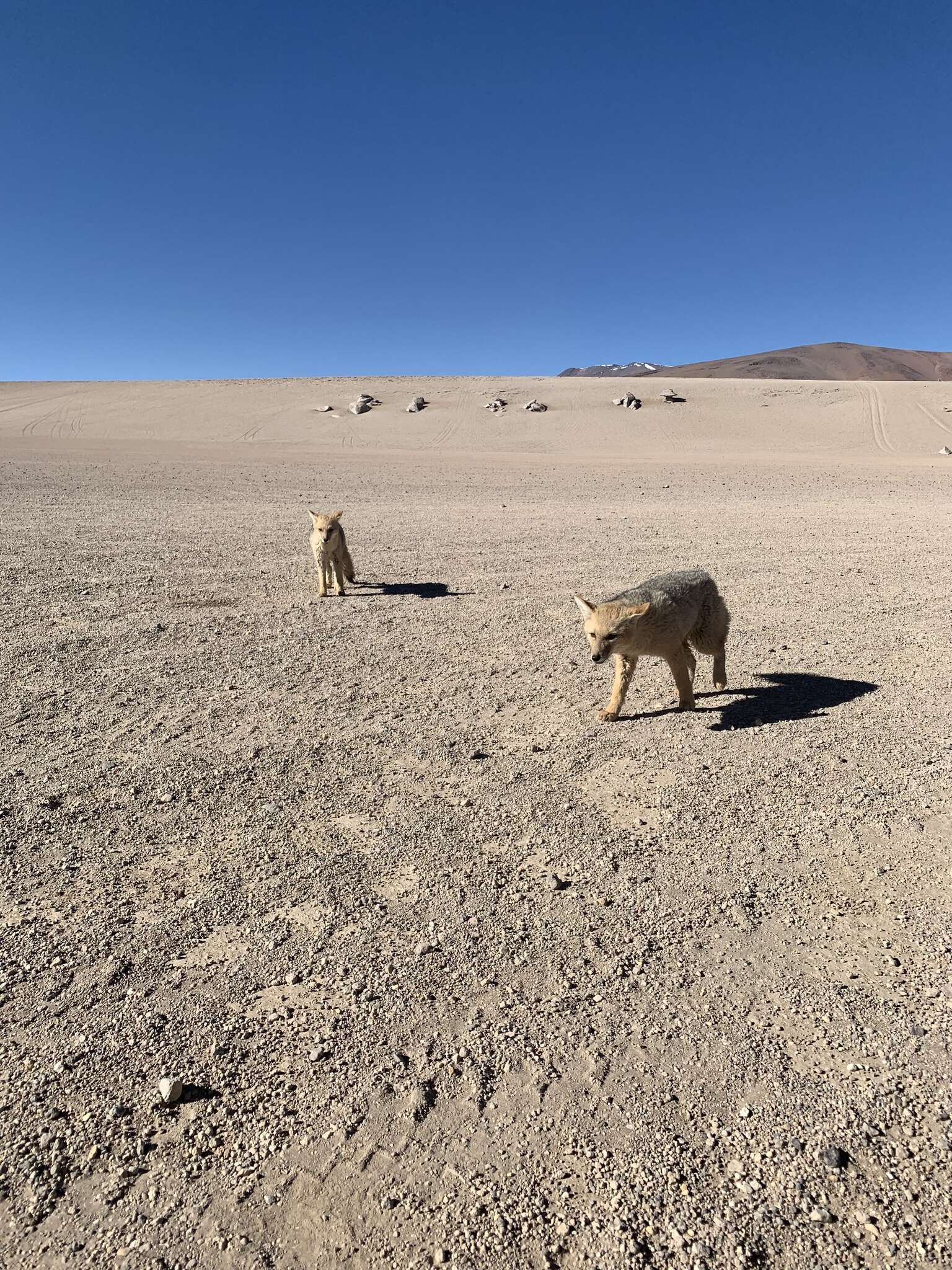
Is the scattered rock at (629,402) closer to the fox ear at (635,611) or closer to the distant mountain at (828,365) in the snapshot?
the fox ear at (635,611)

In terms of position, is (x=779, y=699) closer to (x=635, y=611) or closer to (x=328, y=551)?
(x=635, y=611)

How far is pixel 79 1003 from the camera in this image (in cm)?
304

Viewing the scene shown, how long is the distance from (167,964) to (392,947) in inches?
39.1

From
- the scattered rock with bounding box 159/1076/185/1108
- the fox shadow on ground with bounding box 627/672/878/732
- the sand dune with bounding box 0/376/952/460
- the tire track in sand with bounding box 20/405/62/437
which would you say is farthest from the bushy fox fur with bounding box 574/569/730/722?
the tire track in sand with bounding box 20/405/62/437

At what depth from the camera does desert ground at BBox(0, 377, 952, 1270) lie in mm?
2270

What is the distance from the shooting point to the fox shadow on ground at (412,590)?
9.84 meters

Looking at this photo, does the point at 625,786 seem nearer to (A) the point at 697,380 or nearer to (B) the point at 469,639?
(B) the point at 469,639

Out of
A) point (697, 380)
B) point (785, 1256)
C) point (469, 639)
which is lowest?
point (785, 1256)

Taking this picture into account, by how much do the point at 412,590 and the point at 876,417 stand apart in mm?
48781

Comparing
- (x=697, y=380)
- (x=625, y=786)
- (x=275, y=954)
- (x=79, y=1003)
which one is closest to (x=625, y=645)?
(x=625, y=786)

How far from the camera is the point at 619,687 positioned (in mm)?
5883

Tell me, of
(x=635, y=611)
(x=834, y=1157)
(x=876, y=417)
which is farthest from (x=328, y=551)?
(x=876, y=417)

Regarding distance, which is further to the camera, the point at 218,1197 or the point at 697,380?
the point at 697,380

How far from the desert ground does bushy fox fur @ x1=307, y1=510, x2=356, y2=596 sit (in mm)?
530
